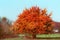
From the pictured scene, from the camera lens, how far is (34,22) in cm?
3095

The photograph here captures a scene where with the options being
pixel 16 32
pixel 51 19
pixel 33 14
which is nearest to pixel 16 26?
pixel 16 32

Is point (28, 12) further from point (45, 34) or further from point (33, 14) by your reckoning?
point (45, 34)

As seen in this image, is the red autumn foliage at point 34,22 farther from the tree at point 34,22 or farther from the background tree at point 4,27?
the background tree at point 4,27

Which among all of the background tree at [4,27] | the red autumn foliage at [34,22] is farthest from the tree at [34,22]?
the background tree at [4,27]

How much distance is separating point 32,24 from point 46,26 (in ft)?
7.46

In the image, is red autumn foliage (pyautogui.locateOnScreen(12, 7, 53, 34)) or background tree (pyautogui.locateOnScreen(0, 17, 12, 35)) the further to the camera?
background tree (pyautogui.locateOnScreen(0, 17, 12, 35))

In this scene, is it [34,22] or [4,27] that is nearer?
[34,22]

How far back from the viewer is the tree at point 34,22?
3062 centimetres

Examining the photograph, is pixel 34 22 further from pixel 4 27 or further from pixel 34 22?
pixel 4 27

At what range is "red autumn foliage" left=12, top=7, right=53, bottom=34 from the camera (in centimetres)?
3062

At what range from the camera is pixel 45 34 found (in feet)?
102

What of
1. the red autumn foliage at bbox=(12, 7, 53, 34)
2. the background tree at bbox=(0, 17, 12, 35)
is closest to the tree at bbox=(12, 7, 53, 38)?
the red autumn foliage at bbox=(12, 7, 53, 34)

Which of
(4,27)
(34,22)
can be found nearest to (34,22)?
(34,22)

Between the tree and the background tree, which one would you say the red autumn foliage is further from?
the background tree
